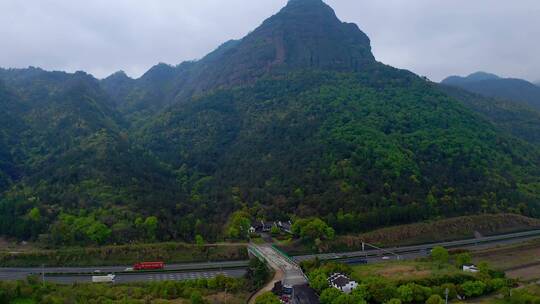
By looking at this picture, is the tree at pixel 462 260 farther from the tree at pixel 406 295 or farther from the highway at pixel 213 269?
the tree at pixel 406 295

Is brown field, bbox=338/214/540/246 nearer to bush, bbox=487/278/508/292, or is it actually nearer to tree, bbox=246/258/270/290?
tree, bbox=246/258/270/290

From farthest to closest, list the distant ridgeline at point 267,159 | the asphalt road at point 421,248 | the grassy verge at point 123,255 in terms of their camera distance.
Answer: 1. the distant ridgeline at point 267,159
2. the asphalt road at point 421,248
3. the grassy verge at point 123,255

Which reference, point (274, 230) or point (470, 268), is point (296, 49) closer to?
point (274, 230)

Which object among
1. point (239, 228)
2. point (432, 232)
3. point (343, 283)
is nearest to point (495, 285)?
point (343, 283)

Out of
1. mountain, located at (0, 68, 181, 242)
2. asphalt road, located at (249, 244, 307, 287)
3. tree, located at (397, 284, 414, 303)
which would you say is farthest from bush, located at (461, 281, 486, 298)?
mountain, located at (0, 68, 181, 242)

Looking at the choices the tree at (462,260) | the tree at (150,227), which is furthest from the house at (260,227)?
the tree at (462,260)
